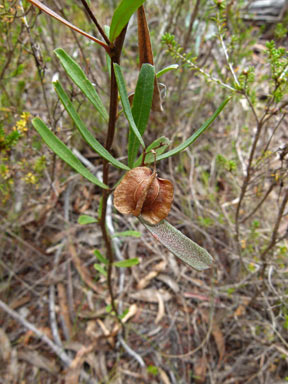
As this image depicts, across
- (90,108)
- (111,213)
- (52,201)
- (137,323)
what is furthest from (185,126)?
(137,323)

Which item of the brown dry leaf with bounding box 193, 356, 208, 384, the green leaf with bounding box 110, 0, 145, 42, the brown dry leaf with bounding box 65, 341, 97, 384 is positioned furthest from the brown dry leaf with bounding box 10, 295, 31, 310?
the green leaf with bounding box 110, 0, 145, 42

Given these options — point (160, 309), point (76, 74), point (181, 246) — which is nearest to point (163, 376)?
point (160, 309)

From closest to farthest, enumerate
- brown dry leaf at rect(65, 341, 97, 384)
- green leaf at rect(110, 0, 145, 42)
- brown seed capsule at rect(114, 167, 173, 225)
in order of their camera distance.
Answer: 1. green leaf at rect(110, 0, 145, 42)
2. brown seed capsule at rect(114, 167, 173, 225)
3. brown dry leaf at rect(65, 341, 97, 384)

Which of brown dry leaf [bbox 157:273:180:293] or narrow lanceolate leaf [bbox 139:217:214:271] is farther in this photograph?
brown dry leaf [bbox 157:273:180:293]

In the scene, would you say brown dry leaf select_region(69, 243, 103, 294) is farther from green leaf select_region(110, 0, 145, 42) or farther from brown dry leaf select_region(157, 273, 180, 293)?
green leaf select_region(110, 0, 145, 42)

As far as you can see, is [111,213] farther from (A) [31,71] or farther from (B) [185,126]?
(A) [31,71]

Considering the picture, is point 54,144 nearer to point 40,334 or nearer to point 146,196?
point 146,196
